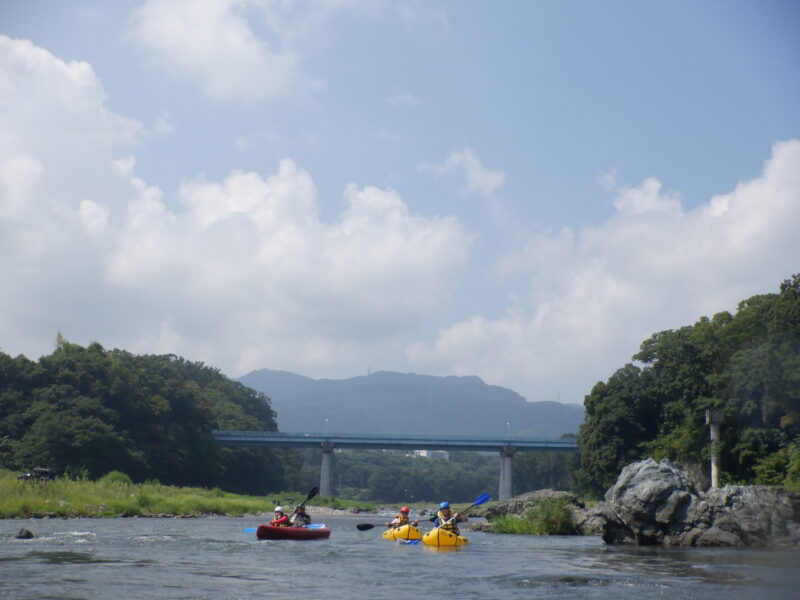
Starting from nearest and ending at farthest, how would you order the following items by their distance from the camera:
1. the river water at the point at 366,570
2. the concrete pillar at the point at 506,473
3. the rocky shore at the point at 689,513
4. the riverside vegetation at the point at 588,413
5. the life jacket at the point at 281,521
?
the river water at the point at 366,570 → the rocky shore at the point at 689,513 → the life jacket at the point at 281,521 → the riverside vegetation at the point at 588,413 → the concrete pillar at the point at 506,473

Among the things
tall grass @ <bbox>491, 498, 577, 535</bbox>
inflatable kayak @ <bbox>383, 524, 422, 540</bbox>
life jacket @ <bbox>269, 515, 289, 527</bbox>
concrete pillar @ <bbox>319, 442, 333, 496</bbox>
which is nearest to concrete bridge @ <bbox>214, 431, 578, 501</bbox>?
concrete pillar @ <bbox>319, 442, 333, 496</bbox>

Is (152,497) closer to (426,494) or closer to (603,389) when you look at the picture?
(603,389)

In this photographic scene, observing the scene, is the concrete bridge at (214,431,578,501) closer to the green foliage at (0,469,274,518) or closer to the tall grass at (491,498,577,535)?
the green foliage at (0,469,274,518)

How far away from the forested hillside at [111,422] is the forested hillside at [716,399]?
36711 millimetres

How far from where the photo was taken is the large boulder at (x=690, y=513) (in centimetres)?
2866

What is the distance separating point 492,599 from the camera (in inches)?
644

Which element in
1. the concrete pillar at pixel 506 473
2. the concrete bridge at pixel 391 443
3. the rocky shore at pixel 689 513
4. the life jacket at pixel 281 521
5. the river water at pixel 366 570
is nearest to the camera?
the river water at pixel 366 570

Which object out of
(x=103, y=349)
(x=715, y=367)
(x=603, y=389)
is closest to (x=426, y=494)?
(x=103, y=349)

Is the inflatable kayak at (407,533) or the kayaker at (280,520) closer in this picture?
the inflatable kayak at (407,533)

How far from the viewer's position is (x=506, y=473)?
307ft

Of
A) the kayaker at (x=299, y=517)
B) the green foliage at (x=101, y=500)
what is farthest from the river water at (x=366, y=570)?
the green foliage at (x=101, y=500)

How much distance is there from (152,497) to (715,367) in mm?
35151

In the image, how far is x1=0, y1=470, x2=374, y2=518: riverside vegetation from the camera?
1590 inches

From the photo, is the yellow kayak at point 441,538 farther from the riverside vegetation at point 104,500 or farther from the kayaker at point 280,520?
the riverside vegetation at point 104,500
